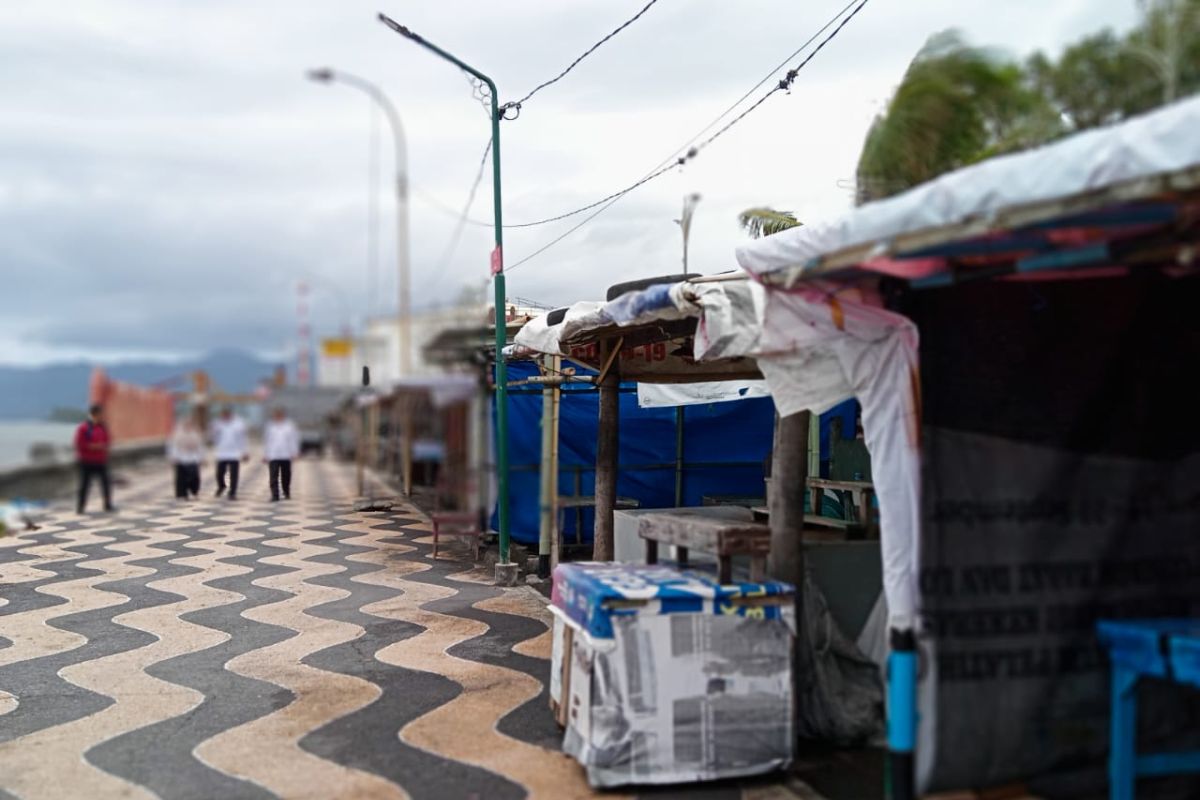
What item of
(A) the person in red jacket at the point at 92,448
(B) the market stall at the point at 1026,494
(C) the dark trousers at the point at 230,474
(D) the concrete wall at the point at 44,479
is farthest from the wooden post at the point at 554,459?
(C) the dark trousers at the point at 230,474

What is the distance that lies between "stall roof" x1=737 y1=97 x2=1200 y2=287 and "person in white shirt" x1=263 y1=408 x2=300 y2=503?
878 cm

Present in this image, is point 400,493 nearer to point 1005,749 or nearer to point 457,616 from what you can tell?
point 457,616

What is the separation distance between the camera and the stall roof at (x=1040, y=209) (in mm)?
2854

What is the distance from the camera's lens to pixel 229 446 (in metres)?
14.8

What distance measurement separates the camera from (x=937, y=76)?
13.1ft

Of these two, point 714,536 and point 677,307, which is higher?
point 677,307

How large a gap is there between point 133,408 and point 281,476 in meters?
4.48

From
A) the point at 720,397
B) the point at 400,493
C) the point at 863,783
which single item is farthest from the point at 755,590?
the point at 400,493

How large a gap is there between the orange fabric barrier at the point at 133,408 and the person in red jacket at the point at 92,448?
8 centimetres

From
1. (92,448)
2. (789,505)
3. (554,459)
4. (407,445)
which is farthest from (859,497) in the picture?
(92,448)

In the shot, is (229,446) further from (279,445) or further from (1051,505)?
(1051,505)

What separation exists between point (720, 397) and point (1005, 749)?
265 inches

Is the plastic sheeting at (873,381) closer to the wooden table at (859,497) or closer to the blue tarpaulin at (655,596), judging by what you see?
the blue tarpaulin at (655,596)

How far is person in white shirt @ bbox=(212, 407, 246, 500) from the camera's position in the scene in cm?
1292
